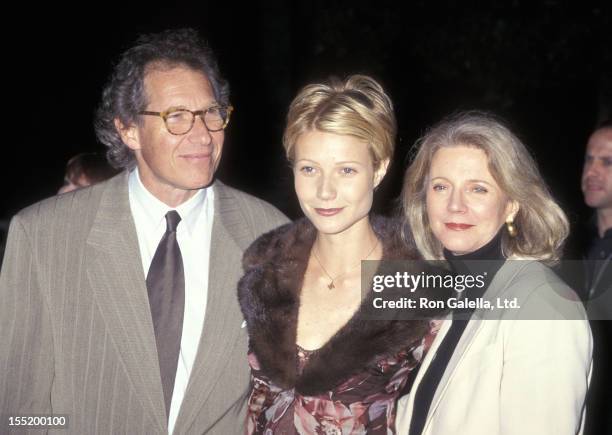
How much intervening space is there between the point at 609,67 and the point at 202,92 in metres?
6.23

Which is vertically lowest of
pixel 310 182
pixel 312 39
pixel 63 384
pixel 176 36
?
pixel 63 384

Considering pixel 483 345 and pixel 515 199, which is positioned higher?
pixel 515 199

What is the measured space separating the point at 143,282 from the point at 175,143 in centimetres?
60

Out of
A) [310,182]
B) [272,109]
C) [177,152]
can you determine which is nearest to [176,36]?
[177,152]

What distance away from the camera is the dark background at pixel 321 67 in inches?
307

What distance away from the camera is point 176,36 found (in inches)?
120

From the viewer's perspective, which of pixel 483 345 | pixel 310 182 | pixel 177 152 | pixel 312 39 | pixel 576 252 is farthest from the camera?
pixel 312 39

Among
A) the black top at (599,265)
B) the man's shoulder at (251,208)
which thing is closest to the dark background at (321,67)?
the black top at (599,265)

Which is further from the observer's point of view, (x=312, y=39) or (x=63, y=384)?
(x=312, y=39)

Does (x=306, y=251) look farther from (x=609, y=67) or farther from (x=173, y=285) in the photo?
(x=609, y=67)

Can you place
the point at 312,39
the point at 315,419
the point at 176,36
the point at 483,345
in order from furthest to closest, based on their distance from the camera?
the point at 312,39 < the point at 176,36 < the point at 315,419 < the point at 483,345

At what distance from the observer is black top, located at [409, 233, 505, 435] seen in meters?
2.41

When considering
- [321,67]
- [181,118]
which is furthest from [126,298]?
[321,67]

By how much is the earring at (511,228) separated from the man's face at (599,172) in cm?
260
